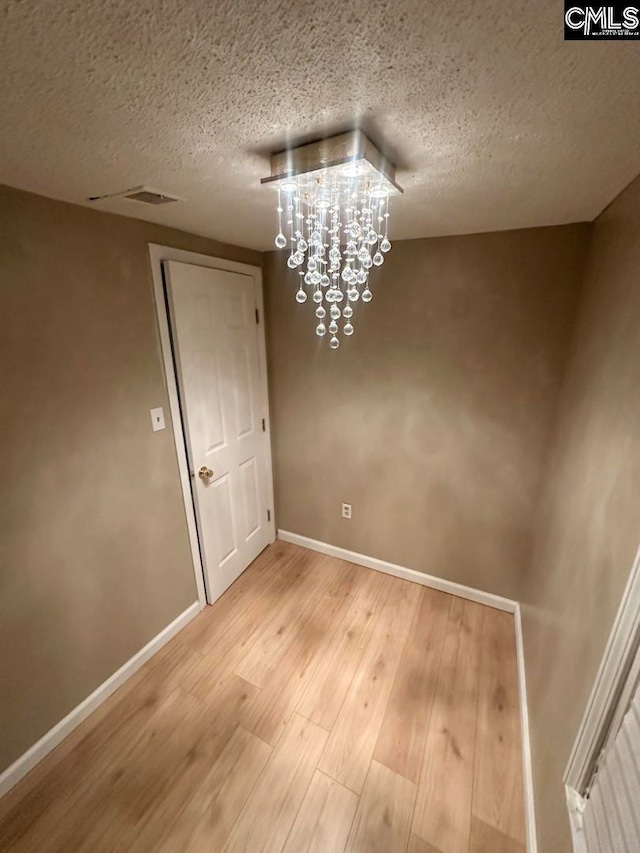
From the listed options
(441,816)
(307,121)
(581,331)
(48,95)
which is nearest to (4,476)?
(48,95)

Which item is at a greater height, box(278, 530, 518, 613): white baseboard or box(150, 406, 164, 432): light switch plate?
box(150, 406, 164, 432): light switch plate

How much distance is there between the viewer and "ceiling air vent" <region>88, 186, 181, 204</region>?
3.87 ft

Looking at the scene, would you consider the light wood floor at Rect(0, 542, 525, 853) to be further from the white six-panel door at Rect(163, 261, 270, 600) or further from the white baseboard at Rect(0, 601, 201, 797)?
the white six-panel door at Rect(163, 261, 270, 600)

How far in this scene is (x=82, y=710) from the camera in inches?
61.9

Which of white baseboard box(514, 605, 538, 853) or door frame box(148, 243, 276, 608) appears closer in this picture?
white baseboard box(514, 605, 538, 853)

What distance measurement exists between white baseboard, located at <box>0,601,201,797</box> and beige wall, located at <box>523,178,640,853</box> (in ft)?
5.85

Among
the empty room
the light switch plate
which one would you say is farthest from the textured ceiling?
the light switch plate

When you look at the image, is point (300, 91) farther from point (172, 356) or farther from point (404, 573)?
point (404, 573)

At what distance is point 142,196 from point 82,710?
2.17m

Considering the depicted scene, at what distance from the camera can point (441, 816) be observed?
1269 millimetres

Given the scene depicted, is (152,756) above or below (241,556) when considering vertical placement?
A: below

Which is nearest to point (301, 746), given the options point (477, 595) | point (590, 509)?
point (477, 595)

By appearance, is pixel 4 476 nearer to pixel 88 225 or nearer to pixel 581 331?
pixel 88 225

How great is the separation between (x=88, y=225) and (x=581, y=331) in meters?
2.07
